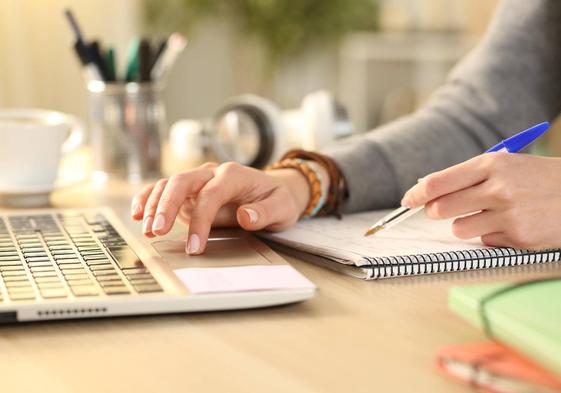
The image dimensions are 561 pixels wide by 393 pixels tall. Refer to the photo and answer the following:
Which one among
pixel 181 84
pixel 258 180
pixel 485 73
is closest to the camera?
pixel 258 180

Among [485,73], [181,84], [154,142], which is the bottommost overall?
[181,84]

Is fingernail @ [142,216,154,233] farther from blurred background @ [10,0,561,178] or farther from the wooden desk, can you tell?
blurred background @ [10,0,561,178]

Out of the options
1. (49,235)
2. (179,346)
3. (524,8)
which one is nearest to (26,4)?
(524,8)

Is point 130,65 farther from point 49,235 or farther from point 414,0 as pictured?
point 414,0

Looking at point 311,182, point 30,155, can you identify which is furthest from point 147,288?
point 30,155

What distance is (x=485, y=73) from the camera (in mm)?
1148

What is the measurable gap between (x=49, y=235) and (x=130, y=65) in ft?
1.74

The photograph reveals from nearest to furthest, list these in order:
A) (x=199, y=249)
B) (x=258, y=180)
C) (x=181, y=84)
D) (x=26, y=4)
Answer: (x=199, y=249) < (x=258, y=180) < (x=26, y=4) < (x=181, y=84)

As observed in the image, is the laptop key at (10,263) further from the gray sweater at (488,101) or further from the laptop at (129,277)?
the gray sweater at (488,101)

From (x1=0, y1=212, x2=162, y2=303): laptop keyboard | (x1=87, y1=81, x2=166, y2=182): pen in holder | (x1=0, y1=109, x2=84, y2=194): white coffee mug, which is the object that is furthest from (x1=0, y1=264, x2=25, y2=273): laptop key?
(x1=87, y1=81, x2=166, y2=182): pen in holder

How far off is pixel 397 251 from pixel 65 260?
27cm

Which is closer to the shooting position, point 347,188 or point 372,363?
point 372,363

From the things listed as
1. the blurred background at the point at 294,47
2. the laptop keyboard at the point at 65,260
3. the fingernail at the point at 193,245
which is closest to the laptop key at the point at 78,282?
the laptop keyboard at the point at 65,260

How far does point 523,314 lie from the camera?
1.51 ft
